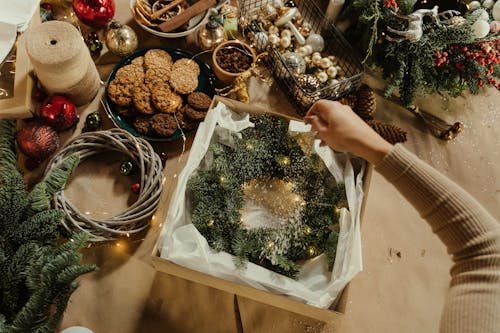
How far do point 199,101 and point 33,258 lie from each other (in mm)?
555

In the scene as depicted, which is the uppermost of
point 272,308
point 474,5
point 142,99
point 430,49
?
point 474,5

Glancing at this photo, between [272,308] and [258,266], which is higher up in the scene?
[258,266]

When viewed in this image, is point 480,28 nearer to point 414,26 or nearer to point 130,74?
point 414,26

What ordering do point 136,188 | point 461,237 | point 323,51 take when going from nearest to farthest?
1. point 461,237
2. point 136,188
3. point 323,51

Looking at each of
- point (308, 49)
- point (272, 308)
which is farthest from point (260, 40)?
point (272, 308)

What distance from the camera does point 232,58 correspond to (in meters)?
1.19

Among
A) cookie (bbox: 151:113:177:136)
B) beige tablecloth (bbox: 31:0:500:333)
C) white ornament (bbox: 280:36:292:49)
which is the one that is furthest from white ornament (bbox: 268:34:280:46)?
cookie (bbox: 151:113:177:136)

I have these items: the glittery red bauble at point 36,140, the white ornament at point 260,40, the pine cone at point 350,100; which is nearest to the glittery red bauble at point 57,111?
the glittery red bauble at point 36,140

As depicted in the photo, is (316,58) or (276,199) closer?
(276,199)

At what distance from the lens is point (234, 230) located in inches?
37.4

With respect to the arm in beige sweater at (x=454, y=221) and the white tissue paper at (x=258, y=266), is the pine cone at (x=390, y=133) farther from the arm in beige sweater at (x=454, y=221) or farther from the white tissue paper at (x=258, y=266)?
the arm in beige sweater at (x=454, y=221)

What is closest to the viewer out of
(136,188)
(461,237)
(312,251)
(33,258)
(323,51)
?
(461,237)

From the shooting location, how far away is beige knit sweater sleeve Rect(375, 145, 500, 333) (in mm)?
626

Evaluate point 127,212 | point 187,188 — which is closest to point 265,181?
point 187,188
